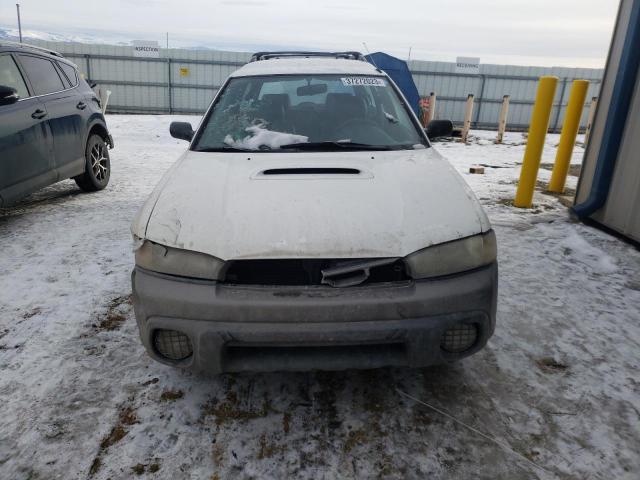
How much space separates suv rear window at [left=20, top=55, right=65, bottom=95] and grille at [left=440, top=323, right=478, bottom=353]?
199 inches

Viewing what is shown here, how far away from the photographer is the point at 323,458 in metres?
1.98

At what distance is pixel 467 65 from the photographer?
17.6 meters

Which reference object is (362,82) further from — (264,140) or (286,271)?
(286,271)

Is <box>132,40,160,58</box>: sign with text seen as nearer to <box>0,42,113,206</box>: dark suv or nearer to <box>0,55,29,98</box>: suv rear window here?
<box>0,42,113,206</box>: dark suv

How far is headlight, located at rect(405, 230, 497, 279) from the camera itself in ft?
6.57

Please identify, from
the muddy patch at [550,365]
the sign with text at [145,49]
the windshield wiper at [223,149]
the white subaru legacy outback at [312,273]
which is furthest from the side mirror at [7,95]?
the sign with text at [145,49]

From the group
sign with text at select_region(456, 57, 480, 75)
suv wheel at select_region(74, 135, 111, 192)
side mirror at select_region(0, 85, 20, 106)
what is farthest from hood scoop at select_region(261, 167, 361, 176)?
sign with text at select_region(456, 57, 480, 75)

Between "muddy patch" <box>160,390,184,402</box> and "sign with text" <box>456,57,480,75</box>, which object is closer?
"muddy patch" <box>160,390,184,402</box>

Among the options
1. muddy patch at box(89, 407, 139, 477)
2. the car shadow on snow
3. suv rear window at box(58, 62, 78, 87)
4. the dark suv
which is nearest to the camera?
muddy patch at box(89, 407, 139, 477)

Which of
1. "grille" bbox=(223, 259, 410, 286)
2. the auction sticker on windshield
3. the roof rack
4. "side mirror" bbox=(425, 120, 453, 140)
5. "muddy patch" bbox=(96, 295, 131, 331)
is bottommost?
"muddy patch" bbox=(96, 295, 131, 331)

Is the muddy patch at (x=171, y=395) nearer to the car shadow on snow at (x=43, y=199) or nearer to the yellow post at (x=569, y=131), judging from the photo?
the car shadow on snow at (x=43, y=199)

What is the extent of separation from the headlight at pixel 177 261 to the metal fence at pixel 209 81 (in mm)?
17324

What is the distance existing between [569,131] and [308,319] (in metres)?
5.98

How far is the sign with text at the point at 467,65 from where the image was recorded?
17.6m
